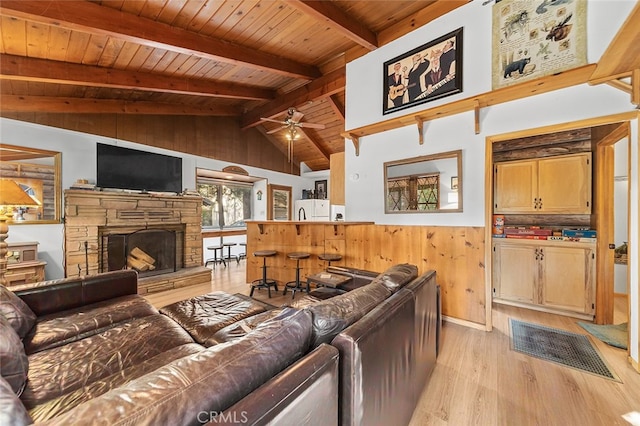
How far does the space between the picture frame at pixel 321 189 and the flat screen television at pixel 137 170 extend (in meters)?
4.13

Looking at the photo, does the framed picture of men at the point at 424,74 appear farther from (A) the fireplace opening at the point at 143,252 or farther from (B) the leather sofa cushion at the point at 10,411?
(A) the fireplace opening at the point at 143,252

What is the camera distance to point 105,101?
4.33 meters

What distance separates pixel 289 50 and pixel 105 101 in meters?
3.27

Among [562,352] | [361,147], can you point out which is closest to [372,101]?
[361,147]

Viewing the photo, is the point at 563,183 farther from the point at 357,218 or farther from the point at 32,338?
the point at 32,338

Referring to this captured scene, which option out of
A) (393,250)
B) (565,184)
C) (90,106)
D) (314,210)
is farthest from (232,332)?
(314,210)

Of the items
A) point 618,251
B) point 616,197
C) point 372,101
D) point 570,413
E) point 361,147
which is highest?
point 372,101

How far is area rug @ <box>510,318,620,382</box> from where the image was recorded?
7.05 feet

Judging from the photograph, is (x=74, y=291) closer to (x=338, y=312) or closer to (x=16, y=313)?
(x=16, y=313)

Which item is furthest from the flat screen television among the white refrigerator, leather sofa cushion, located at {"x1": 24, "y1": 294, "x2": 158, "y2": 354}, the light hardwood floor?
the light hardwood floor

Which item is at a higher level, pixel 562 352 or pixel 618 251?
pixel 618 251

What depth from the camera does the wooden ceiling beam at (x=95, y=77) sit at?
9.41 ft

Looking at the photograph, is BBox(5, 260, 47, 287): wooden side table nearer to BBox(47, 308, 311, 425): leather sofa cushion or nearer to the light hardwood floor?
BBox(47, 308, 311, 425): leather sofa cushion

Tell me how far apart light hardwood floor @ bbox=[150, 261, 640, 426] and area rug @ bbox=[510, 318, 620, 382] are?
79 mm
